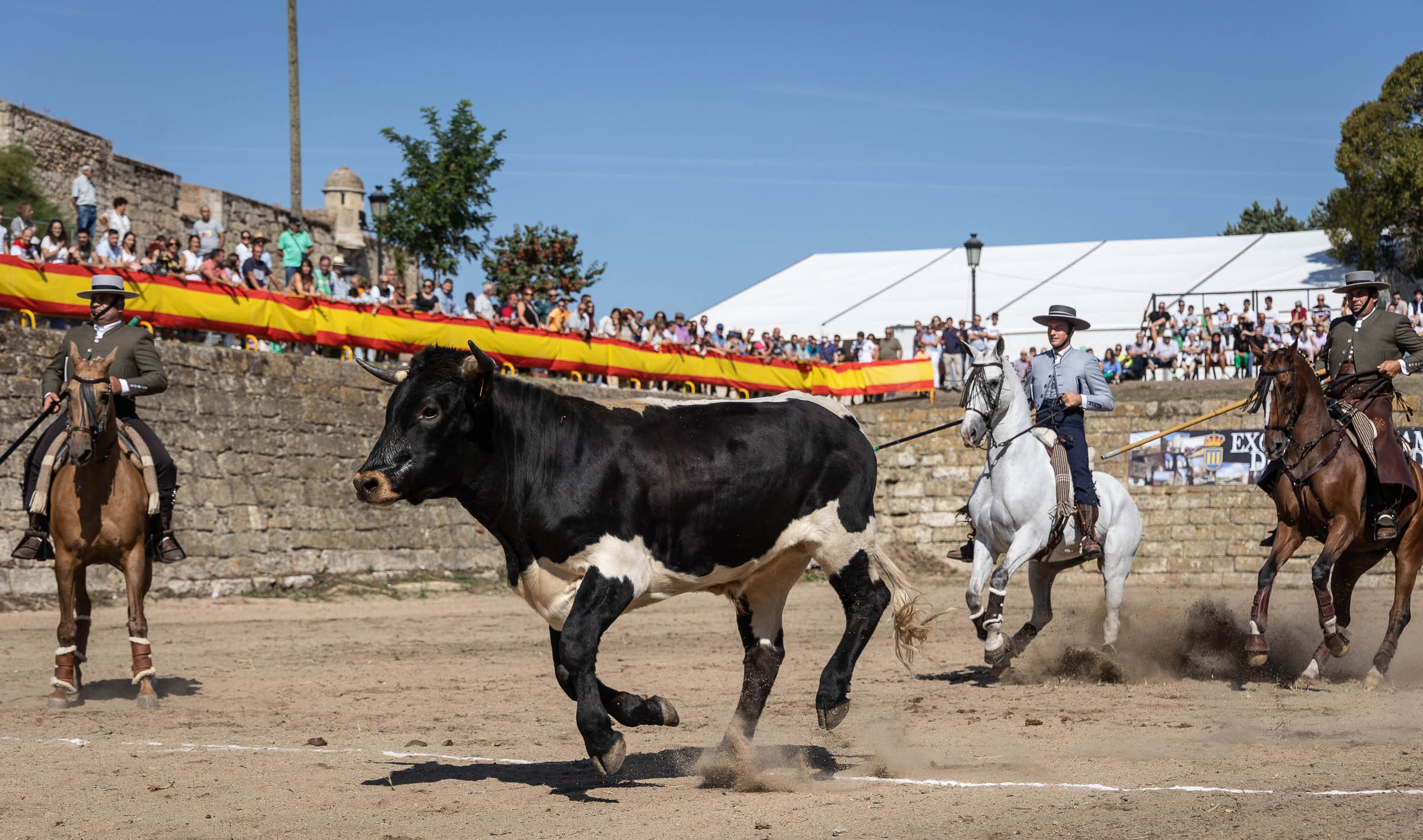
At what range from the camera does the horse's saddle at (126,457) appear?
348 inches

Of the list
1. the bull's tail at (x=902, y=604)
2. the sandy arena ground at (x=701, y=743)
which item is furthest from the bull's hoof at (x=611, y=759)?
the bull's tail at (x=902, y=604)

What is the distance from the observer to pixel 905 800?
5574 millimetres

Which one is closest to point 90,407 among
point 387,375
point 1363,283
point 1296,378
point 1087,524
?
point 387,375

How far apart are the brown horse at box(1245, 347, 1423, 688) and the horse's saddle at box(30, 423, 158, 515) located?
784cm

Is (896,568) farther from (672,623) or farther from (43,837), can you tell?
(672,623)

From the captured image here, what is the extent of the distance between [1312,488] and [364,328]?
40.8 feet


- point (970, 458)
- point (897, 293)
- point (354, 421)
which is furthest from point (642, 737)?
point (897, 293)

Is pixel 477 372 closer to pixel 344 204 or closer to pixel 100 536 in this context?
pixel 100 536

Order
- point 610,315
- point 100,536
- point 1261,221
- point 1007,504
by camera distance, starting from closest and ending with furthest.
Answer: point 100,536, point 1007,504, point 610,315, point 1261,221

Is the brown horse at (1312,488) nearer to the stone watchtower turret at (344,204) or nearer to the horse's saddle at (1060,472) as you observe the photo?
the horse's saddle at (1060,472)

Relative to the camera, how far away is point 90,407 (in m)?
8.35

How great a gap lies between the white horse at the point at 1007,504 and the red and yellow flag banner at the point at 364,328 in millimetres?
6698

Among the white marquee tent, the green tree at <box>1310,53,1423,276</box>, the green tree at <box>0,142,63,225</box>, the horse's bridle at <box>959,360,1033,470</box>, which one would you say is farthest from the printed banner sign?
the green tree at <box>0,142,63,225</box>

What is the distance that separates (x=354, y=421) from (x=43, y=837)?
1312 centimetres
